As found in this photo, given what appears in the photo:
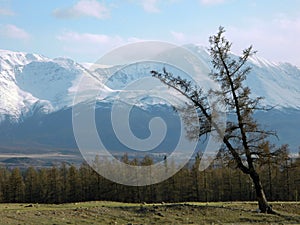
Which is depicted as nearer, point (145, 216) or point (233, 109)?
point (145, 216)

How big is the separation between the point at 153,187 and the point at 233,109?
6650 cm

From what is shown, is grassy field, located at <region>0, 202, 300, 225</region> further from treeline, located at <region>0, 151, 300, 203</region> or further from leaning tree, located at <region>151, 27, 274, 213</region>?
treeline, located at <region>0, 151, 300, 203</region>

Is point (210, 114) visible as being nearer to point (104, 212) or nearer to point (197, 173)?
point (104, 212)

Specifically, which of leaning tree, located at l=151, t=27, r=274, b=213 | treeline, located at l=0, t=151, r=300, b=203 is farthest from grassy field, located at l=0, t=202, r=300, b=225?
treeline, located at l=0, t=151, r=300, b=203

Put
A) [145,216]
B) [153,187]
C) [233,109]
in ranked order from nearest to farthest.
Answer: [145,216] < [233,109] < [153,187]

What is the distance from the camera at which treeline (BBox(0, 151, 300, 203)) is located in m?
96.0

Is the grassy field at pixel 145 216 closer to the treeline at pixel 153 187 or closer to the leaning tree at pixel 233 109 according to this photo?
the leaning tree at pixel 233 109

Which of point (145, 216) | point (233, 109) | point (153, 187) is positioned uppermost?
point (233, 109)

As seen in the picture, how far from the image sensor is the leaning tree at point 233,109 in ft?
120

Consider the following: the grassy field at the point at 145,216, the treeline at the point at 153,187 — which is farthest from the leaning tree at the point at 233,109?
the treeline at the point at 153,187

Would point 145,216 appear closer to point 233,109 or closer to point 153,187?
point 233,109

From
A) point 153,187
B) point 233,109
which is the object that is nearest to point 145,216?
point 233,109

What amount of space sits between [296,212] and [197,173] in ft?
196

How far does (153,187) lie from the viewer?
101 m
